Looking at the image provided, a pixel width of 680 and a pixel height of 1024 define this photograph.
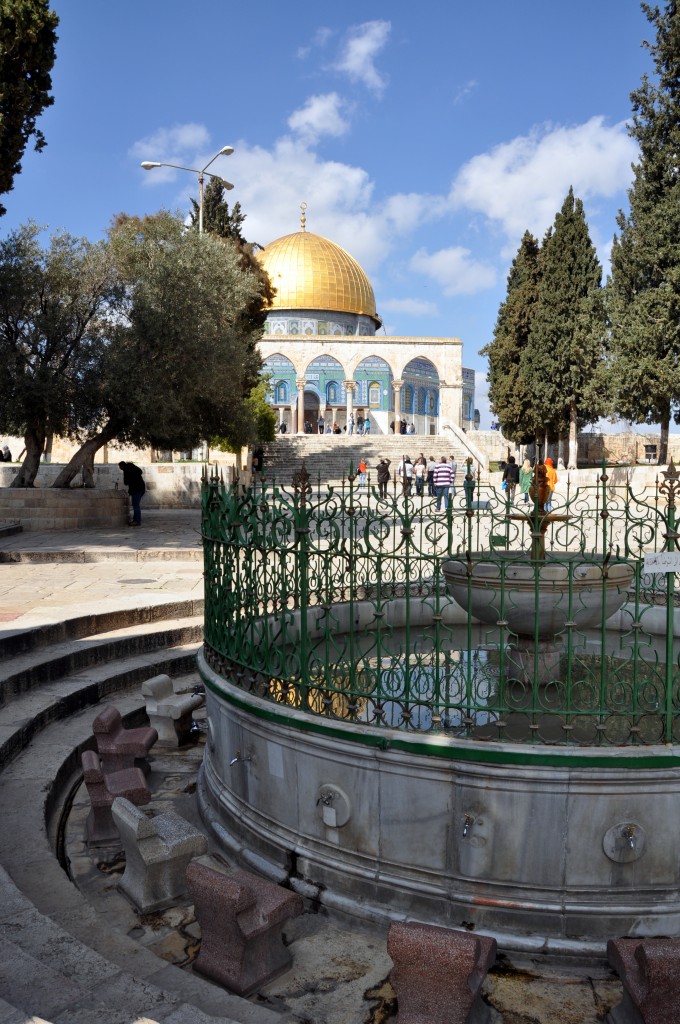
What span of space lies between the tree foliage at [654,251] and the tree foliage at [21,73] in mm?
17250

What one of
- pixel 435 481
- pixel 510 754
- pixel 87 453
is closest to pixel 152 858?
pixel 510 754

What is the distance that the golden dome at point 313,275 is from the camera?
167ft

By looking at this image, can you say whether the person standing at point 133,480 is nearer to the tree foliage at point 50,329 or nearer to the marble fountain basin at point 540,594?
the tree foliage at point 50,329

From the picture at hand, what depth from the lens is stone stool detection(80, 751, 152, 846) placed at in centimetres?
428

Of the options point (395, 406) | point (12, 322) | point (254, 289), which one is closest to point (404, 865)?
point (12, 322)

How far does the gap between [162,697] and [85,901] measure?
2.33 m

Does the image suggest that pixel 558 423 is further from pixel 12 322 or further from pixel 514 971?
pixel 514 971

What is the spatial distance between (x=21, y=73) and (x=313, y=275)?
1532 inches

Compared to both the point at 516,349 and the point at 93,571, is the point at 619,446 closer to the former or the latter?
the point at 516,349

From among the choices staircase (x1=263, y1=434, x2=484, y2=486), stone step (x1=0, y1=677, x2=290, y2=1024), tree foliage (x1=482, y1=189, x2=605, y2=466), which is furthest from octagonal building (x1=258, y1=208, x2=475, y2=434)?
stone step (x1=0, y1=677, x2=290, y2=1024)

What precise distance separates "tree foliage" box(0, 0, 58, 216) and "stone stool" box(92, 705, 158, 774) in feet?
37.6

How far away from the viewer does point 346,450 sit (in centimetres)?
3622

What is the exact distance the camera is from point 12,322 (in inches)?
628

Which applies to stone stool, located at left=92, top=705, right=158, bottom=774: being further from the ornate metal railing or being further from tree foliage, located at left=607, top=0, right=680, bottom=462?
tree foliage, located at left=607, top=0, right=680, bottom=462
